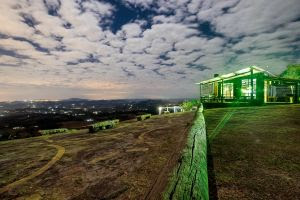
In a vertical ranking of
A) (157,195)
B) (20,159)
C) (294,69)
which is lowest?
(20,159)

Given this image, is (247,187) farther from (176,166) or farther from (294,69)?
(294,69)

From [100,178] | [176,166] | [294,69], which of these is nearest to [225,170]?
[176,166]

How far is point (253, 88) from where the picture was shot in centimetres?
2148

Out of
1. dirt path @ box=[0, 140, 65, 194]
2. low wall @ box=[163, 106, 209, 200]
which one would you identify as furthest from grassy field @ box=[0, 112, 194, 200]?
low wall @ box=[163, 106, 209, 200]

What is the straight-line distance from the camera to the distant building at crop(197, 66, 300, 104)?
20.3m

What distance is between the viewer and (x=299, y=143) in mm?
5414

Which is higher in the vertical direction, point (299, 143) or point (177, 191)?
point (177, 191)

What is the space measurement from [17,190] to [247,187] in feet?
13.0

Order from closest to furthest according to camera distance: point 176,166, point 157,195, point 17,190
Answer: point 157,195 < point 176,166 < point 17,190

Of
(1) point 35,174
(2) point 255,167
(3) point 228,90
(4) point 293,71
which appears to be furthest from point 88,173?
(4) point 293,71

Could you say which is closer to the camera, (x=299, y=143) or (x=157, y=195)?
(x=157, y=195)

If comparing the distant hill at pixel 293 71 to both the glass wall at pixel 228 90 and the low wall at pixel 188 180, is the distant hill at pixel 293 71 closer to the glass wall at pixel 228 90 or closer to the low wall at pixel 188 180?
the glass wall at pixel 228 90

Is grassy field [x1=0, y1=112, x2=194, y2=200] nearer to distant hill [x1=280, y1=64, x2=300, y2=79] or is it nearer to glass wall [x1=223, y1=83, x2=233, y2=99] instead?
glass wall [x1=223, y1=83, x2=233, y2=99]

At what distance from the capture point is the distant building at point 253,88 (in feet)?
66.7
